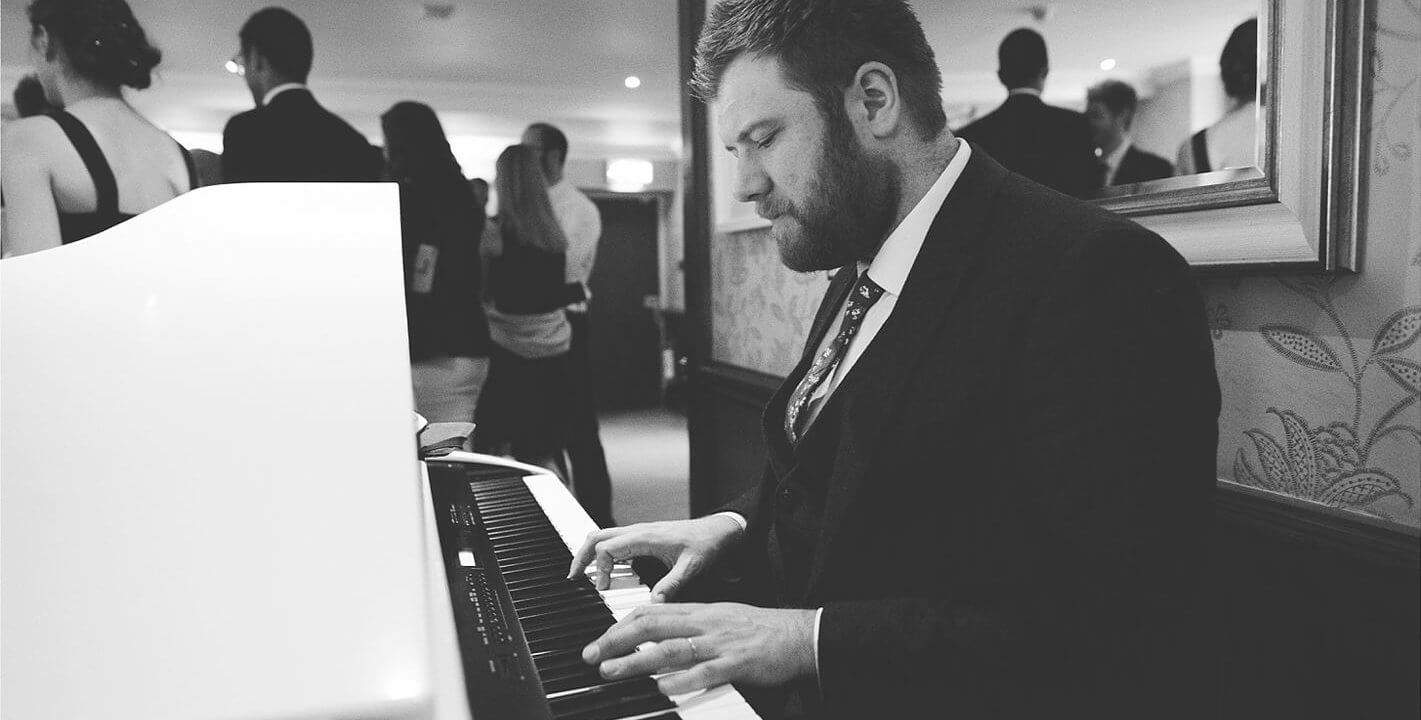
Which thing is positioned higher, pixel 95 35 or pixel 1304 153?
pixel 95 35

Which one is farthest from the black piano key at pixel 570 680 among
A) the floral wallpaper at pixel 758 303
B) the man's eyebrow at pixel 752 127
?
the floral wallpaper at pixel 758 303

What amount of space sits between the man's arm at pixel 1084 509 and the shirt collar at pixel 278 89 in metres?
2.22

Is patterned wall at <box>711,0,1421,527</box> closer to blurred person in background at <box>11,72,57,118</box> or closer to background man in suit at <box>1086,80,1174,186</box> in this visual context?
background man in suit at <box>1086,80,1174,186</box>

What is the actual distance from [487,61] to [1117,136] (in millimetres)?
6101

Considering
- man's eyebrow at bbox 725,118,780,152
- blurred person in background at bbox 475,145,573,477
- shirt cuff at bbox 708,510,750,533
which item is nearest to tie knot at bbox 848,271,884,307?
man's eyebrow at bbox 725,118,780,152

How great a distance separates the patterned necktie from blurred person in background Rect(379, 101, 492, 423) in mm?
1625

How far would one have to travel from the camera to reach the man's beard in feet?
3.42

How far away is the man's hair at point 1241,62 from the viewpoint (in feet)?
3.14

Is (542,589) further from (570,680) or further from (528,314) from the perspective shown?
(528,314)

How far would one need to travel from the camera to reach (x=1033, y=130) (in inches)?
53.2

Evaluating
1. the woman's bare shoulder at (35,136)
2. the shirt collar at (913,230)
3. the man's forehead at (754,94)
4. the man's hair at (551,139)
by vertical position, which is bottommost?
the shirt collar at (913,230)

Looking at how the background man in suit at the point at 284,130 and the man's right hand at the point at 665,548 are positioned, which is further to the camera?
the background man in suit at the point at 284,130

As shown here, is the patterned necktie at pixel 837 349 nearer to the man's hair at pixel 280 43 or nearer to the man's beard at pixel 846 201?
the man's beard at pixel 846 201

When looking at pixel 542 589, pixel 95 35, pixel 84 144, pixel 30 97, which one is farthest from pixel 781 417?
pixel 30 97
